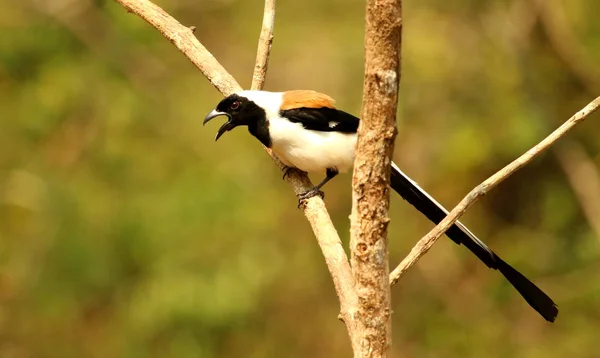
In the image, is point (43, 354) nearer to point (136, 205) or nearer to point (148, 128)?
point (136, 205)

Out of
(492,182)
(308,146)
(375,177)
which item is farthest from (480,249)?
(375,177)

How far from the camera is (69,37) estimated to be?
20.5ft

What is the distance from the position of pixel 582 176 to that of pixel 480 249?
3434mm

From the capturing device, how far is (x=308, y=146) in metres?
3.59

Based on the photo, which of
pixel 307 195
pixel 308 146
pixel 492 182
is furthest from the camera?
pixel 308 146

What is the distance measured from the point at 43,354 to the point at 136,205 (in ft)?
4.39

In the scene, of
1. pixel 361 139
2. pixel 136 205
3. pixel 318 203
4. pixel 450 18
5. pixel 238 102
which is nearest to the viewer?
pixel 361 139

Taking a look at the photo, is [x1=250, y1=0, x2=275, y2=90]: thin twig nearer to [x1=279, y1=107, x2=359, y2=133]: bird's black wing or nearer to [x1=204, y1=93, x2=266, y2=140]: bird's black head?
[x1=204, y1=93, x2=266, y2=140]: bird's black head

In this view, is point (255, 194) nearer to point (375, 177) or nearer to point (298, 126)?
point (298, 126)

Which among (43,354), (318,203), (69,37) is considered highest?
(69,37)

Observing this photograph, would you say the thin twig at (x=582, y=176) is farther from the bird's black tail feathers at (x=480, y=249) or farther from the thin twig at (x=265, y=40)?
the thin twig at (x=265, y=40)

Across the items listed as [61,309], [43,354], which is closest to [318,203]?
[61,309]

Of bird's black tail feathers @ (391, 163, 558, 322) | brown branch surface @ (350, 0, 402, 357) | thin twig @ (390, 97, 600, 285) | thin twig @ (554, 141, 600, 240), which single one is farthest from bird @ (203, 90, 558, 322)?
thin twig @ (554, 141, 600, 240)

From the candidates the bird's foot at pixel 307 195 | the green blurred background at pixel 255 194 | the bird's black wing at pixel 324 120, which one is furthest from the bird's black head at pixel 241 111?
the green blurred background at pixel 255 194
